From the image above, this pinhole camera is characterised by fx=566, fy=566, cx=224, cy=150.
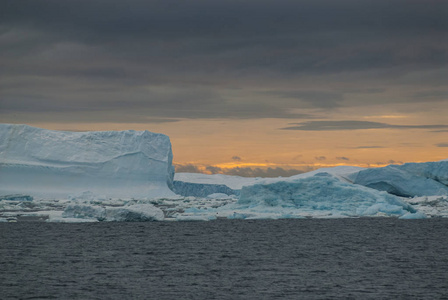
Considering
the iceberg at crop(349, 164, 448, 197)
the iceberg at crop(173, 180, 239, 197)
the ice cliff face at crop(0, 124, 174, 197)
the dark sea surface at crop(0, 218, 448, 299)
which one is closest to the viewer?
the dark sea surface at crop(0, 218, 448, 299)

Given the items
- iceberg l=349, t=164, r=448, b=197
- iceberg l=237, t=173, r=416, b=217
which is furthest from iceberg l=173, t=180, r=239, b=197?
iceberg l=237, t=173, r=416, b=217

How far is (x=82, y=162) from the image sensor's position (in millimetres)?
60406

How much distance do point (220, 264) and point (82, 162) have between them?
1829 inches

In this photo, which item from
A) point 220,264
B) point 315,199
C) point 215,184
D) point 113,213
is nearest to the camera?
point 220,264

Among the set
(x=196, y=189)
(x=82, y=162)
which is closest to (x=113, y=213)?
(x=82, y=162)

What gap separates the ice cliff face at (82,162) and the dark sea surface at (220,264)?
103 ft

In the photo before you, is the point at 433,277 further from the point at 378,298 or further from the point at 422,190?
the point at 422,190

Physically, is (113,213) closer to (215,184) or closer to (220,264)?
(220,264)

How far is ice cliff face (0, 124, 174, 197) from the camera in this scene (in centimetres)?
5869

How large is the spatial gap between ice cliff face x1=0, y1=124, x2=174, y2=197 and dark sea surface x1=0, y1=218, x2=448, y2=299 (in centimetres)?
3144

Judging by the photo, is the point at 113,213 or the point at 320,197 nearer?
the point at 113,213

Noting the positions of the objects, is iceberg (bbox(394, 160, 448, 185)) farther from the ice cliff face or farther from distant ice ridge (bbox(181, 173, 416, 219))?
the ice cliff face

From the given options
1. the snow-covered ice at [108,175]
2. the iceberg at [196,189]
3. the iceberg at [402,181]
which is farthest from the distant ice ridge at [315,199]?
the iceberg at [196,189]

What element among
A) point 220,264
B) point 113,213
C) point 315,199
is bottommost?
point 220,264
